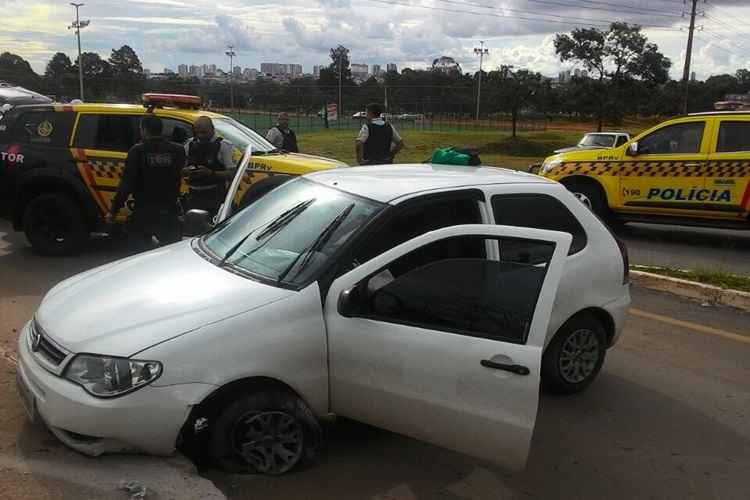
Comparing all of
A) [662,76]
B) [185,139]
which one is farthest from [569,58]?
[185,139]

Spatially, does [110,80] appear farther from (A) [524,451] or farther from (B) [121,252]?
(A) [524,451]

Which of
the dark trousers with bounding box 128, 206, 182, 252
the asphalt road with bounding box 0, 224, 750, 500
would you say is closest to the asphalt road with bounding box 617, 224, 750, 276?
the asphalt road with bounding box 0, 224, 750, 500

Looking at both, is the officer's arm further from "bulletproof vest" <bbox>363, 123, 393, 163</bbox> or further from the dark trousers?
"bulletproof vest" <bbox>363, 123, 393, 163</bbox>

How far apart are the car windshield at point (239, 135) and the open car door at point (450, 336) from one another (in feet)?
16.5

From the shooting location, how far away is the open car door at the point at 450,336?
303 centimetres

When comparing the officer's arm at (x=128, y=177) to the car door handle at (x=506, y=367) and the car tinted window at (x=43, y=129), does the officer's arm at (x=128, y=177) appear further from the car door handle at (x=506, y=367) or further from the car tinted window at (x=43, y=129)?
the car door handle at (x=506, y=367)

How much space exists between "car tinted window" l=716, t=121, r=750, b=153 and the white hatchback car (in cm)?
763

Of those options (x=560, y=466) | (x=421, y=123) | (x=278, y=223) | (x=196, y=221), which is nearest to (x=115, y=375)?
(x=278, y=223)

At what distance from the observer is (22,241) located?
27.7 ft

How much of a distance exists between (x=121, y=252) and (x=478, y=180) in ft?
17.4

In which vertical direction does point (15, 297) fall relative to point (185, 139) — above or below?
below

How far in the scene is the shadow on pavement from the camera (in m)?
3.26

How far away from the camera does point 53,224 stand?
7.60 metres

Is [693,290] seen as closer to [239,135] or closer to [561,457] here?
[561,457]
